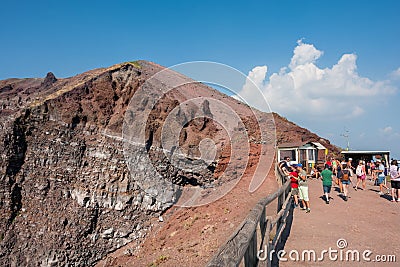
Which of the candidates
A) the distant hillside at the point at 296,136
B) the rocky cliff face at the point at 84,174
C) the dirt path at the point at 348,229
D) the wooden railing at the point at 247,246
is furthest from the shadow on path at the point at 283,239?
the distant hillside at the point at 296,136

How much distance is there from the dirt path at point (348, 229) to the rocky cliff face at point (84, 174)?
856cm

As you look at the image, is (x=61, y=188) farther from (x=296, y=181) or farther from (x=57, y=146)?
(x=296, y=181)

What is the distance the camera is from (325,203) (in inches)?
378

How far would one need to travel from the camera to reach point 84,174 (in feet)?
61.0

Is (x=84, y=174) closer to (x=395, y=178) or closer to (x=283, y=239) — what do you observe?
(x=283, y=239)

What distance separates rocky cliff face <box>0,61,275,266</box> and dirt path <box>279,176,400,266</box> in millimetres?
8558

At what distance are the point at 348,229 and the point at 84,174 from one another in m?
17.1

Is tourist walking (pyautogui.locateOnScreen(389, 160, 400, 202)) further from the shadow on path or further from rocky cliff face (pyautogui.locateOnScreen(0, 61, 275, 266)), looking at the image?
rocky cliff face (pyautogui.locateOnScreen(0, 61, 275, 266))

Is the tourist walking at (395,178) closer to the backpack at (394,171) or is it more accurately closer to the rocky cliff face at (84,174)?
the backpack at (394,171)

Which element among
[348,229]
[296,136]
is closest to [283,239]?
[348,229]

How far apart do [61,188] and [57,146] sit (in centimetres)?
304

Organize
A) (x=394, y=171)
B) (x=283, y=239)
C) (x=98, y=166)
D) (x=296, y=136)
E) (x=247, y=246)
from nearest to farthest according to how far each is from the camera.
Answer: (x=247, y=246) < (x=283, y=239) < (x=394, y=171) < (x=98, y=166) < (x=296, y=136)

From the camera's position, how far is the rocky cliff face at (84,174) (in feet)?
55.2

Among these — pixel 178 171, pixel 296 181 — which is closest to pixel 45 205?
pixel 178 171
